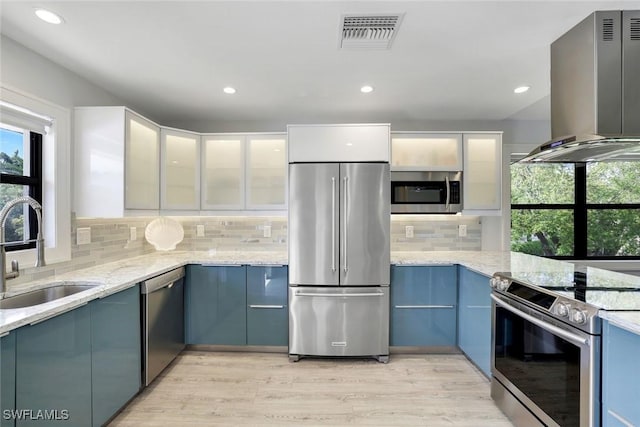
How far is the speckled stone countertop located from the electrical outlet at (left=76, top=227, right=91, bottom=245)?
0.22 m

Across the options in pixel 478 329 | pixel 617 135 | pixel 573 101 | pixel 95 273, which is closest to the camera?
pixel 617 135

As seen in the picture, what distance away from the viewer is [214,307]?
287 cm

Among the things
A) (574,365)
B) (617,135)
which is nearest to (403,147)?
(617,135)

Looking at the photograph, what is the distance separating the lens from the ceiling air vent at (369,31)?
1699 mm

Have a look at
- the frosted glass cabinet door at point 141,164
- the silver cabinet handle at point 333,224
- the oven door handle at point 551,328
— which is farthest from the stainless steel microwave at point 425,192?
the frosted glass cabinet door at point 141,164

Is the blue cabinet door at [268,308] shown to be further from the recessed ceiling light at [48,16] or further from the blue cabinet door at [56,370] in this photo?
the recessed ceiling light at [48,16]

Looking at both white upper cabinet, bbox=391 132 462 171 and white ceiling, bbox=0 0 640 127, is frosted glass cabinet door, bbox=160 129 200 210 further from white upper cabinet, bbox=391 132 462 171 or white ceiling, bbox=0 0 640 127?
white upper cabinet, bbox=391 132 462 171

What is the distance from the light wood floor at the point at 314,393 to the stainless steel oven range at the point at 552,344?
341 mm

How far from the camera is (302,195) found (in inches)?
108

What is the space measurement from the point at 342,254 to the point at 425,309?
3.09ft

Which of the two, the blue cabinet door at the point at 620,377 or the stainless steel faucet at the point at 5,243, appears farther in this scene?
the stainless steel faucet at the point at 5,243

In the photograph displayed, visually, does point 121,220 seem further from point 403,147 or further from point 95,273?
point 403,147

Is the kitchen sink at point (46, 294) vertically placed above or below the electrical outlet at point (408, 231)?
below

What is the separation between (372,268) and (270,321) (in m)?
1.06
